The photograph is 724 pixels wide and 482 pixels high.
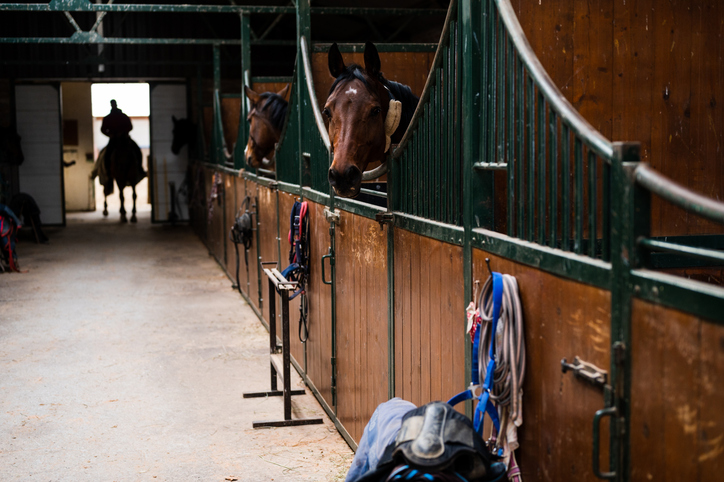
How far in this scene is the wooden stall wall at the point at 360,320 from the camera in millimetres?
3373

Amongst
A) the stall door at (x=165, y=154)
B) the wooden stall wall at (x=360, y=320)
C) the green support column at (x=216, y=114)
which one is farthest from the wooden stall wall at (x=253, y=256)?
the stall door at (x=165, y=154)

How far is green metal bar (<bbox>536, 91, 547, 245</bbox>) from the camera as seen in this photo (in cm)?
191

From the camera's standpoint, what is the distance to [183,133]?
15508 mm

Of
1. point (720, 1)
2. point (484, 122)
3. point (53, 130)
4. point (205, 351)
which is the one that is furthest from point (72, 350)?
point (53, 130)

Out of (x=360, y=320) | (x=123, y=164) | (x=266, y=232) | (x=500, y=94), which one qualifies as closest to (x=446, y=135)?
(x=500, y=94)

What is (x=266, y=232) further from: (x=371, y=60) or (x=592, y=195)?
(x=592, y=195)

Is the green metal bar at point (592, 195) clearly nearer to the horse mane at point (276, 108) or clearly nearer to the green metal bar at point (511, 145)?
the green metal bar at point (511, 145)

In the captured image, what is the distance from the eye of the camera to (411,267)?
2.92m

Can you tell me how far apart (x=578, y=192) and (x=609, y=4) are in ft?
3.33

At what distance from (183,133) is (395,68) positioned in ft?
35.1

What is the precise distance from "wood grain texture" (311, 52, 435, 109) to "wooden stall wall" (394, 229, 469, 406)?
2.58 m

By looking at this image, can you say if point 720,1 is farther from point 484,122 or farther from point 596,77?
point 484,122

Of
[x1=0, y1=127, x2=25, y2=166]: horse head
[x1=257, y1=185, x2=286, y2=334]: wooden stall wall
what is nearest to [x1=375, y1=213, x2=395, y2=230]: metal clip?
[x1=257, y1=185, x2=286, y2=334]: wooden stall wall

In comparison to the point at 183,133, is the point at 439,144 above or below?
below
